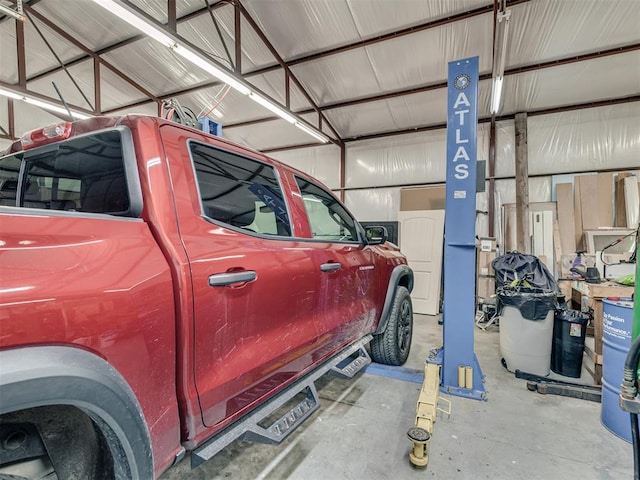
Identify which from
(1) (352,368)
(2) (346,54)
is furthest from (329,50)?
(1) (352,368)

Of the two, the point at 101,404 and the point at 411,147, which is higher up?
the point at 411,147

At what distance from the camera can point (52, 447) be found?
0.88m

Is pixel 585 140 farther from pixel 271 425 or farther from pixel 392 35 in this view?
pixel 271 425

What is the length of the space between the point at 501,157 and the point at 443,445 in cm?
719

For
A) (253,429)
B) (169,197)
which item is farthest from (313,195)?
(253,429)

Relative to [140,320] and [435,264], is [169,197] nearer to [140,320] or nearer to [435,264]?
[140,320]

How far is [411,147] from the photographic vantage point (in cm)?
833

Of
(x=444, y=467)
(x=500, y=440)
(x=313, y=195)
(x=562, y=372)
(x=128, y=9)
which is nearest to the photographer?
(x=444, y=467)

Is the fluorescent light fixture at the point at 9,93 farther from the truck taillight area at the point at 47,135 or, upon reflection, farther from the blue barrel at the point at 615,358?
the blue barrel at the point at 615,358

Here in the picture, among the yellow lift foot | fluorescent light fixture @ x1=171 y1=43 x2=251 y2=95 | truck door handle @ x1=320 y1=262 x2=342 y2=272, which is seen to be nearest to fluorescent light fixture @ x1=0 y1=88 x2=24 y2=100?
fluorescent light fixture @ x1=171 y1=43 x2=251 y2=95

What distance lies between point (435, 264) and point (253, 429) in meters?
5.52

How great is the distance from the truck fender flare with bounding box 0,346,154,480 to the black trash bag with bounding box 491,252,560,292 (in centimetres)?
345

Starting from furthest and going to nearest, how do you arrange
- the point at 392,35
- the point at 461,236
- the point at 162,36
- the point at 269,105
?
the point at 269,105
the point at 392,35
the point at 162,36
the point at 461,236

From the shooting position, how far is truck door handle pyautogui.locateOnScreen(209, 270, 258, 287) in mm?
1139
